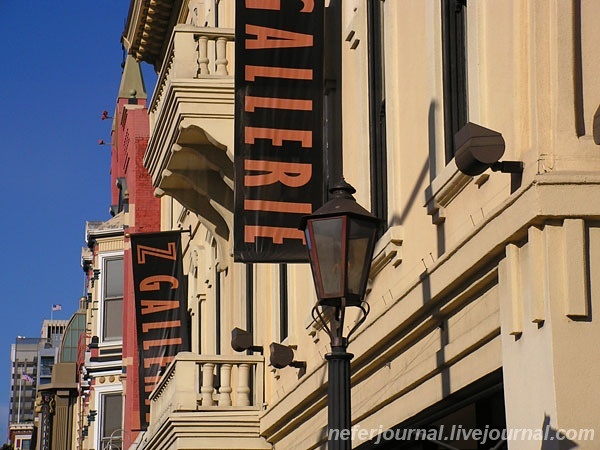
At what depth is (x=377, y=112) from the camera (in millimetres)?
12445

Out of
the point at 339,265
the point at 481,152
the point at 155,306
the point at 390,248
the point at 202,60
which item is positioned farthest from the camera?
the point at 155,306

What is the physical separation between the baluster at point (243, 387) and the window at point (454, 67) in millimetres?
7713

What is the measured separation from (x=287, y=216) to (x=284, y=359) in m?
2.47

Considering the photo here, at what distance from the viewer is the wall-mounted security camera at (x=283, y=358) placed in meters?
14.9

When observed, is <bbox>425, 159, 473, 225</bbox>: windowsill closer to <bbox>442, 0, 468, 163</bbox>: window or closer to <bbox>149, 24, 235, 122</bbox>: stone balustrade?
<bbox>442, 0, 468, 163</bbox>: window

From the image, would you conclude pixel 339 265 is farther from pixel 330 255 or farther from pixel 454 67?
pixel 454 67

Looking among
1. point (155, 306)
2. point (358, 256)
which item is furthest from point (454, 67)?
point (155, 306)

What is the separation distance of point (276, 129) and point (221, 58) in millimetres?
3915

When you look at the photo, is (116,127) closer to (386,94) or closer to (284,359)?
(284,359)

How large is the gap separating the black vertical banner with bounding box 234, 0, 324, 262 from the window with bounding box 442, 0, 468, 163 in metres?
3.11

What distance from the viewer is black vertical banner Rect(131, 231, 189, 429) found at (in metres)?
22.0

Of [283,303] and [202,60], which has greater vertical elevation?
[202,60]

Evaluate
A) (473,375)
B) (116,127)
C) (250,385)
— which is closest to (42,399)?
(116,127)

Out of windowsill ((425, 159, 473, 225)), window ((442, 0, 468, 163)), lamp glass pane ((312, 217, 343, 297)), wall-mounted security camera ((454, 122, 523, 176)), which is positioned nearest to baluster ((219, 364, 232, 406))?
windowsill ((425, 159, 473, 225))
